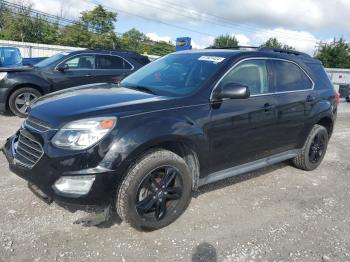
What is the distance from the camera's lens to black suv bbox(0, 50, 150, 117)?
823 centimetres

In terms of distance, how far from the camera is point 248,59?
423cm

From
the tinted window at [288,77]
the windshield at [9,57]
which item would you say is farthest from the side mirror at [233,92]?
the windshield at [9,57]

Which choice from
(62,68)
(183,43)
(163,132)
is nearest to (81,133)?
(163,132)

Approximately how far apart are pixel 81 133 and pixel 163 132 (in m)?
0.74

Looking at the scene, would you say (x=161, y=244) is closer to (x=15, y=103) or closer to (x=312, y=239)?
(x=312, y=239)

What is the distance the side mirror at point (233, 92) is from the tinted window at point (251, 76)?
0.65ft

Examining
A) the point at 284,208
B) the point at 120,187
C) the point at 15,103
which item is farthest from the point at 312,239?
the point at 15,103

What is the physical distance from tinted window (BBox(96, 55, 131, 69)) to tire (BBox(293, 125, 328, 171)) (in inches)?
221

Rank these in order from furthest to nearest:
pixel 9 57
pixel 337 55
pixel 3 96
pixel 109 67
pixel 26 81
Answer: pixel 337 55 < pixel 9 57 < pixel 109 67 < pixel 26 81 < pixel 3 96

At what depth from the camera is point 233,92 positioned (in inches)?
143

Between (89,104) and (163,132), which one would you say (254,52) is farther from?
(89,104)

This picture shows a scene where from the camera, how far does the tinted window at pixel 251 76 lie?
401 centimetres

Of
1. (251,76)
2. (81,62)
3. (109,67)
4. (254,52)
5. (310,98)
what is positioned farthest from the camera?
(109,67)

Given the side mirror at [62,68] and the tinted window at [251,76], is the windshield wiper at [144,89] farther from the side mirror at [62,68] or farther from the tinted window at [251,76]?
the side mirror at [62,68]
